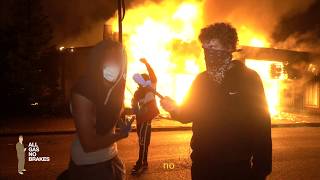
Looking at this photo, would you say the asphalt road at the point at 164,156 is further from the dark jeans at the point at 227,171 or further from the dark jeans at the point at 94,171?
the dark jeans at the point at 94,171

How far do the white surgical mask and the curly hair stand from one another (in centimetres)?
68

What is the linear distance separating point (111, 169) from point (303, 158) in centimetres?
791

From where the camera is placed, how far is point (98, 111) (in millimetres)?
2785

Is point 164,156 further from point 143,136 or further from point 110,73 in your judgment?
point 110,73

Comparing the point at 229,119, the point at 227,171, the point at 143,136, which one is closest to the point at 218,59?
the point at 229,119

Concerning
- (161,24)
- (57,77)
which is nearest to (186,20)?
(161,24)

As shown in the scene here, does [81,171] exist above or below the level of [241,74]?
below

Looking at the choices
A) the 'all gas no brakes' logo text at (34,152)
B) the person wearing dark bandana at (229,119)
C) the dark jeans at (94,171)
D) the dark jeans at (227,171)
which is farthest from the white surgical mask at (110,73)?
the 'all gas no brakes' logo text at (34,152)

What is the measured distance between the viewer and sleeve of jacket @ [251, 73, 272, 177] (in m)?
3.03

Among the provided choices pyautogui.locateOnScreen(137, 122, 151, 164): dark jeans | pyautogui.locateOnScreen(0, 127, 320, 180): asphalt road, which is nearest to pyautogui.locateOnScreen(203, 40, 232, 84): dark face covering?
pyautogui.locateOnScreen(0, 127, 320, 180): asphalt road

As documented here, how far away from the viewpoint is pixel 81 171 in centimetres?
283

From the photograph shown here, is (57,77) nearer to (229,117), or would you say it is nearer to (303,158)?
(303,158)

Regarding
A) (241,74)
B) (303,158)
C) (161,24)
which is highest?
(161,24)

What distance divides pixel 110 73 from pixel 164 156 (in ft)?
23.8
